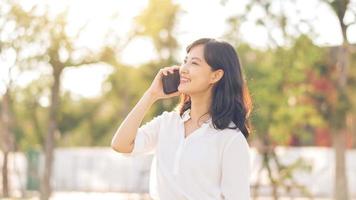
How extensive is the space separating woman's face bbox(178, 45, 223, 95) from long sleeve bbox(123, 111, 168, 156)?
0.59 ft

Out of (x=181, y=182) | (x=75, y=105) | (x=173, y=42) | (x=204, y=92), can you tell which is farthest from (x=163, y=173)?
(x=75, y=105)

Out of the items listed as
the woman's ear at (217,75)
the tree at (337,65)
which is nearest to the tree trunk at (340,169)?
the tree at (337,65)

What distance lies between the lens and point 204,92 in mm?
3275

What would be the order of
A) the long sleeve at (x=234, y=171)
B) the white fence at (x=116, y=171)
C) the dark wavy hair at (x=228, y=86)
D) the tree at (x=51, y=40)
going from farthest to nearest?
the white fence at (x=116, y=171), the tree at (x=51, y=40), the dark wavy hair at (x=228, y=86), the long sleeve at (x=234, y=171)

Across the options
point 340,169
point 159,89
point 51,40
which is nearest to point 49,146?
point 51,40

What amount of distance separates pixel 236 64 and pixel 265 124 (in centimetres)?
1369

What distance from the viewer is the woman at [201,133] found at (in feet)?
10.2

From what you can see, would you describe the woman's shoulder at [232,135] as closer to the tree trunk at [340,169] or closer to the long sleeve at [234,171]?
the long sleeve at [234,171]

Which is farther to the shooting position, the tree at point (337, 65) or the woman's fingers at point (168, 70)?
the tree at point (337, 65)

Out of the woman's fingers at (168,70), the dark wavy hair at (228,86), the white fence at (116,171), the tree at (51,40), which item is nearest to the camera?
the dark wavy hair at (228,86)

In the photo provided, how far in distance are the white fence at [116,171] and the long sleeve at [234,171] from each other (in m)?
20.7

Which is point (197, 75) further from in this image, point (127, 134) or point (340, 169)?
point (340, 169)

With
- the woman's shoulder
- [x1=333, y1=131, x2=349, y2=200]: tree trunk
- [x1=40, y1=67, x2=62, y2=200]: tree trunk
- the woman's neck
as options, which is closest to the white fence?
Answer: [x1=333, y1=131, x2=349, y2=200]: tree trunk

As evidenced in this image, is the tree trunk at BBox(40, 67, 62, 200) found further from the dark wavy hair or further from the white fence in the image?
the dark wavy hair
